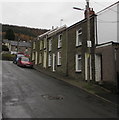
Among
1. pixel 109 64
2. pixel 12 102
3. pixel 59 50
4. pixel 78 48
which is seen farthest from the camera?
pixel 59 50

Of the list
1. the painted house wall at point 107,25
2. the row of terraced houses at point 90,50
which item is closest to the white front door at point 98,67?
the row of terraced houses at point 90,50

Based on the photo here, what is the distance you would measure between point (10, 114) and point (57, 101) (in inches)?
130

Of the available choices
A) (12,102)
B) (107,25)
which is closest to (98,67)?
(107,25)

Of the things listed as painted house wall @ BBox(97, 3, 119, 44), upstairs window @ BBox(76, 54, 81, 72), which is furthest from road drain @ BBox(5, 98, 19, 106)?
upstairs window @ BBox(76, 54, 81, 72)

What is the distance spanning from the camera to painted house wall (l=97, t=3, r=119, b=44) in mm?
16938

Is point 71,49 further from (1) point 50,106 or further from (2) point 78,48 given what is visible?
(1) point 50,106

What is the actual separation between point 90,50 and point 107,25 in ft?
8.92

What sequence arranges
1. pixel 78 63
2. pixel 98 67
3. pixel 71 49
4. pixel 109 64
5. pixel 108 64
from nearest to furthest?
pixel 109 64 < pixel 108 64 < pixel 98 67 < pixel 78 63 < pixel 71 49

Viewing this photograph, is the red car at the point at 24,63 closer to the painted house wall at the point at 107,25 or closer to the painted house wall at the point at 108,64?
the painted house wall at the point at 107,25

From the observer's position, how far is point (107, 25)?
58.2 ft

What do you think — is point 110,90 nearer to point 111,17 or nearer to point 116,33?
point 116,33

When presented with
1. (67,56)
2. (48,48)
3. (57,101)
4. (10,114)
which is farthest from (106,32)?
(48,48)

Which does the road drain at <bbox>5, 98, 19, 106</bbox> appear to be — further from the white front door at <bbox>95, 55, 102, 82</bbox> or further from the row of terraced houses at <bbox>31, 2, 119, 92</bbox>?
the white front door at <bbox>95, 55, 102, 82</bbox>

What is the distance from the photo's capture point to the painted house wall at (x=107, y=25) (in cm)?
1694
